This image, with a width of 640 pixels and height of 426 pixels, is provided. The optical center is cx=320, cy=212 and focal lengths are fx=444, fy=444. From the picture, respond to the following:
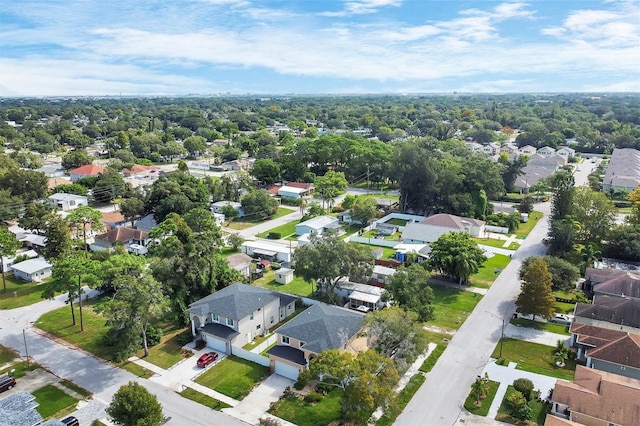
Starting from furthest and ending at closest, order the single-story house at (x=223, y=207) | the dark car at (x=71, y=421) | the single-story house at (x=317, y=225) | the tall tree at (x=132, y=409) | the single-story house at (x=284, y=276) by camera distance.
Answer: the single-story house at (x=223, y=207), the single-story house at (x=317, y=225), the single-story house at (x=284, y=276), the dark car at (x=71, y=421), the tall tree at (x=132, y=409)

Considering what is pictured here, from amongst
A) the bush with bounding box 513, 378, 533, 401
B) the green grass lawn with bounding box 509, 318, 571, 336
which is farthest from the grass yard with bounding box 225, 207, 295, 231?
the bush with bounding box 513, 378, 533, 401

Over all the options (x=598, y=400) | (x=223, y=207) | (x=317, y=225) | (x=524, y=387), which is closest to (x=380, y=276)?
(x=317, y=225)

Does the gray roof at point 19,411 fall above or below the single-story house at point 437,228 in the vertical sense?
below

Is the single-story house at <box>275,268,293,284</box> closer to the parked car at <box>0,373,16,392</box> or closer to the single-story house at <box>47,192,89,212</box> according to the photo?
the parked car at <box>0,373,16,392</box>

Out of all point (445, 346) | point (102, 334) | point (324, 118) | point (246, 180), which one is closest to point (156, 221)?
point (246, 180)

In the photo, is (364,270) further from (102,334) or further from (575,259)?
(575,259)

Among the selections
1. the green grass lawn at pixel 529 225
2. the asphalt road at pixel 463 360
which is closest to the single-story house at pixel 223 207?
the asphalt road at pixel 463 360

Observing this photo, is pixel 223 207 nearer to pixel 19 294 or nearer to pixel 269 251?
pixel 269 251

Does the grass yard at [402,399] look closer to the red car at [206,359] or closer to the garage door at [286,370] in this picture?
the garage door at [286,370]
